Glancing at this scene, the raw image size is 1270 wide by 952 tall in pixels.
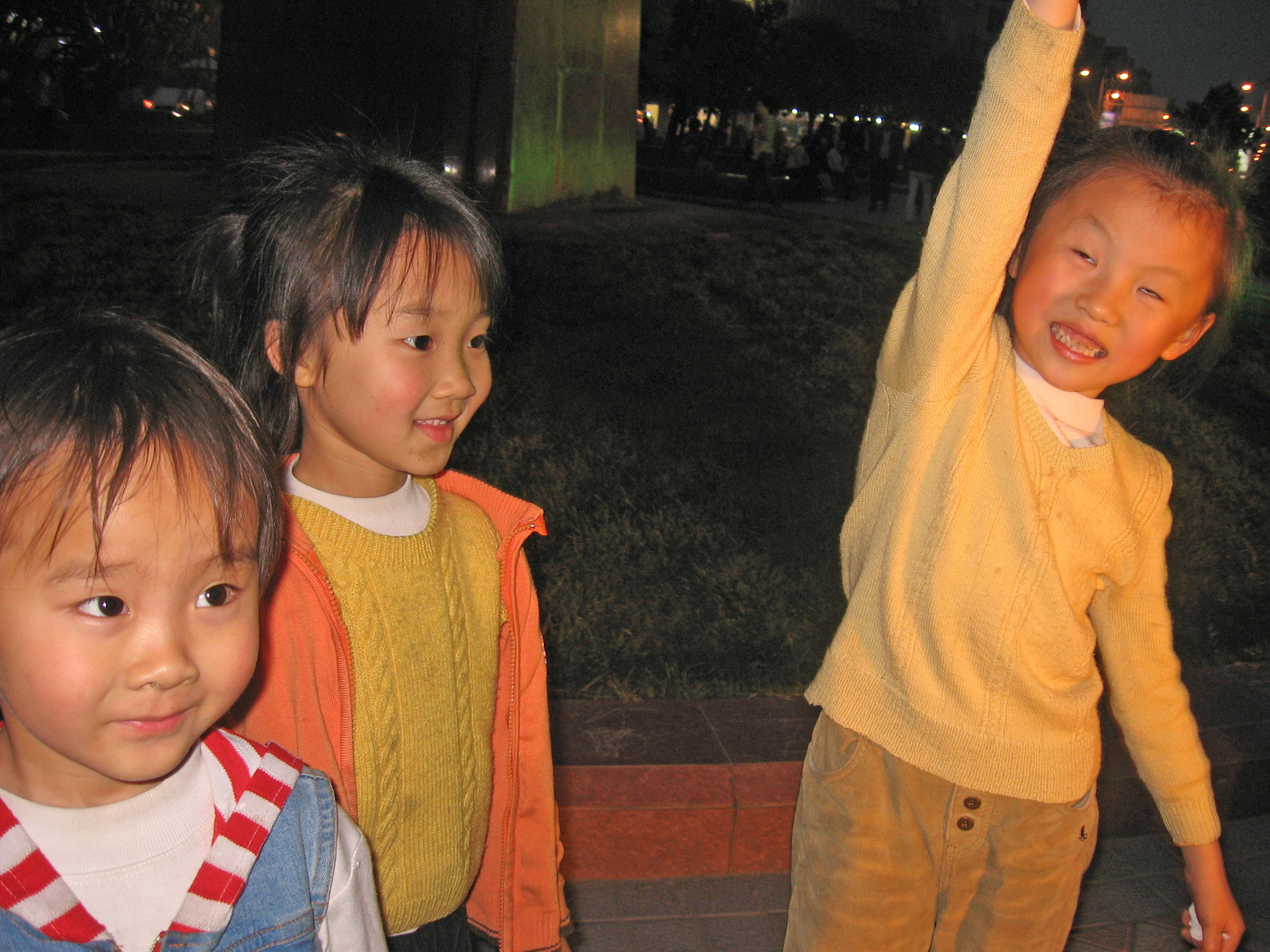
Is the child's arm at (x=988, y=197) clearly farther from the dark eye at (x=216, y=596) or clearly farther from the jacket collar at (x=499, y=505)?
the dark eye at (x=216, y=596)

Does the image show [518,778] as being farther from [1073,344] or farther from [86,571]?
[1073,344]

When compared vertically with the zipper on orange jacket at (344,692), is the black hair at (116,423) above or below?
above

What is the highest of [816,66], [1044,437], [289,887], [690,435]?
[816,66]

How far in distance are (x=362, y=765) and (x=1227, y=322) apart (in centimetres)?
150

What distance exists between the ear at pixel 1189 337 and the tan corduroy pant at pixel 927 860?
2.28 ft

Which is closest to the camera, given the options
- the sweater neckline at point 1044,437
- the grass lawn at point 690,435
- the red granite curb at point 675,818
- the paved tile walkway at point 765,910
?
the sweater neckline at point 1044,437

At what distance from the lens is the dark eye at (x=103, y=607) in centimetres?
97

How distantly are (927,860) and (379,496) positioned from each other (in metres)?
1.00

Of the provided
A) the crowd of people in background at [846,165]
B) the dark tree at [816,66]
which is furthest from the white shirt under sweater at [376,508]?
the dark tree at [816,66]

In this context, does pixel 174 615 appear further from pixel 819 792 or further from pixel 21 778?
pixel 819 792

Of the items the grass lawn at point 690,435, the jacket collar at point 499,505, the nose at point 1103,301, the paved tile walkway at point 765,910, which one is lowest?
the paved tile walkway at point 765,910

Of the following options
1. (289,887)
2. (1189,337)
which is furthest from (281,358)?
(1189,337)

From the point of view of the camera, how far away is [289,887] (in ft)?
3.70

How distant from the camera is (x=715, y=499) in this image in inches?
185
